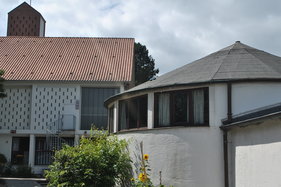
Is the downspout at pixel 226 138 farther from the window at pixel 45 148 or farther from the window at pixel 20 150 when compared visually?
the window at pixel 20 150

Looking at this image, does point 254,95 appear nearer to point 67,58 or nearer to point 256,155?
point 256,155

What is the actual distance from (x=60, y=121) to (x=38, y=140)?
9.06ft

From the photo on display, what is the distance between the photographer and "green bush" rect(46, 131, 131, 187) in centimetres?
1292

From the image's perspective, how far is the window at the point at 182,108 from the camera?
12.1 meters

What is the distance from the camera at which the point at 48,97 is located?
98.9ft

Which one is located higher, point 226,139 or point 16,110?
point 16,110

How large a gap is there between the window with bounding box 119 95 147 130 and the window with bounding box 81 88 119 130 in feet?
47.1

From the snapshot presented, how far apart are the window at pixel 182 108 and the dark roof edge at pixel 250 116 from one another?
0.78 metres

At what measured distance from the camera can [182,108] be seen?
12555mm

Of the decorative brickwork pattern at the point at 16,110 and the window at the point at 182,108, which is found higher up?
the decorative brickwork pattern at the point at 16,110

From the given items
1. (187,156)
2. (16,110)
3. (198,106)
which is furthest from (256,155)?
(16,110)

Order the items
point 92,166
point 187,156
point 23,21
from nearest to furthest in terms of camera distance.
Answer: point 187,156 < point 92,166 < point 23,21

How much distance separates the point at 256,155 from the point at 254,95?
255 cm

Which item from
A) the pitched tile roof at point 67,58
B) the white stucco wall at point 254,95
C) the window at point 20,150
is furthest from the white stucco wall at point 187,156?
the window at point 20,150
